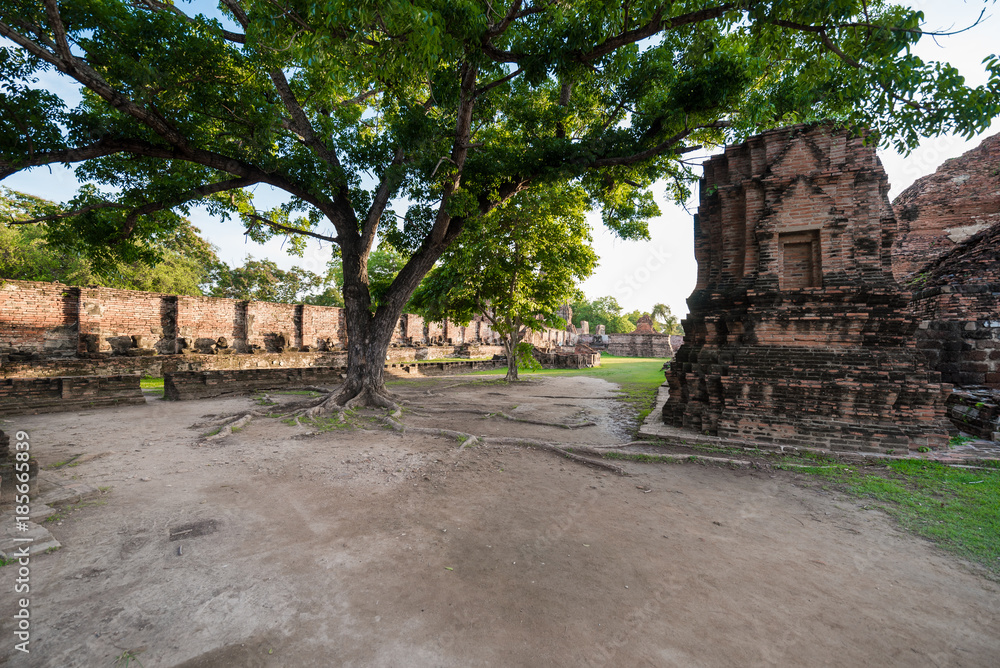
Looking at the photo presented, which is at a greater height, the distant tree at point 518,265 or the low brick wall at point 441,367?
the distant tree at point 518,265

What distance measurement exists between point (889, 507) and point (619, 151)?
20.2ft

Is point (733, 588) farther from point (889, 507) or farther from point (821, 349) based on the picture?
point (821, 349)

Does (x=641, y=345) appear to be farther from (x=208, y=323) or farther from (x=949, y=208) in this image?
(x=208, y=323)

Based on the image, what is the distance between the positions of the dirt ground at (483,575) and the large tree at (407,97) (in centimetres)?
438

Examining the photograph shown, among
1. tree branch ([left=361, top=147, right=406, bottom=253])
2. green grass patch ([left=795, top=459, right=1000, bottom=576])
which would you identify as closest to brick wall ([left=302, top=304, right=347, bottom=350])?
tree branch ([left=361, top=147, right=406, bottom=253])

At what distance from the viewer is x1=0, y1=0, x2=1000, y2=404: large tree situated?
4.34 m

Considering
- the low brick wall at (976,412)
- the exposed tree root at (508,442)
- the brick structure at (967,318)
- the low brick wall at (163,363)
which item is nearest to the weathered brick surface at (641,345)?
the low brick wall at (163,363)

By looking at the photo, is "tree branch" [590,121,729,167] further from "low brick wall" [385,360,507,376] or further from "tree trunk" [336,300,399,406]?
"low brick wall" [385,360,507,376]

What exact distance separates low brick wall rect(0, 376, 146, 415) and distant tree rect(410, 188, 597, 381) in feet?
24.6

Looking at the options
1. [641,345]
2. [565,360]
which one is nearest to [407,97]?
[565,360]

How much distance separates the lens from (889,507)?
3555mm

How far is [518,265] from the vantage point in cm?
1308

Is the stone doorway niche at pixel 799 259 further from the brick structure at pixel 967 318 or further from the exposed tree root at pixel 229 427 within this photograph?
the exposed tree root at pixel 229 427

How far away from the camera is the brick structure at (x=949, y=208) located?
10.8 metres
